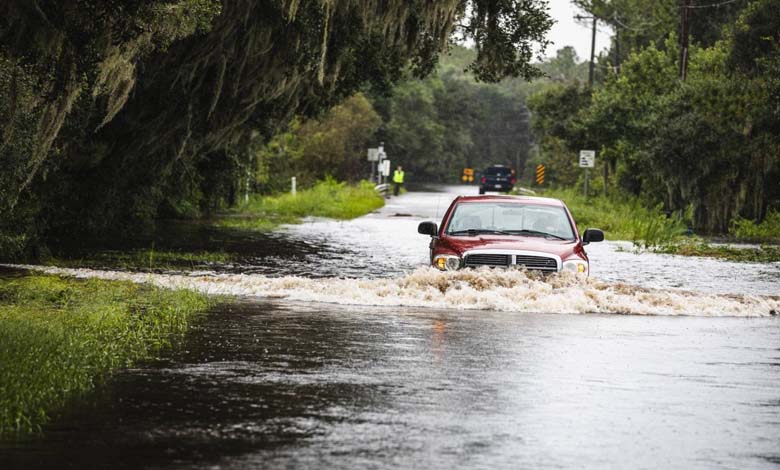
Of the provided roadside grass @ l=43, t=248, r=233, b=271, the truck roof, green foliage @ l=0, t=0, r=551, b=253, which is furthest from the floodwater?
green foliage @ l=0, t=0, r=551, b=253

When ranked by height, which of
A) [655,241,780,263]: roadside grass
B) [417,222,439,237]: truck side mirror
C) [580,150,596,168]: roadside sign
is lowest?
[655,241,780,263]: roadside grass

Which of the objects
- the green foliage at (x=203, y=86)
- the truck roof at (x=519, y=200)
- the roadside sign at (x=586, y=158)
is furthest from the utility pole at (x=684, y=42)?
the truck roof at (x=519, y=200)

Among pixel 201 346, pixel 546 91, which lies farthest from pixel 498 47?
pixel 546 91

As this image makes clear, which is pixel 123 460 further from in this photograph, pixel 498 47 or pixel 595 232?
pixel 498 47

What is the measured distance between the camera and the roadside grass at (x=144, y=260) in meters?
23.9

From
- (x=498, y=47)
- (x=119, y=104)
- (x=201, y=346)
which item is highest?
(x=498, y=47)

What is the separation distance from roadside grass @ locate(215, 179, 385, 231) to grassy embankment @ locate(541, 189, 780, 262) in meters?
9.57

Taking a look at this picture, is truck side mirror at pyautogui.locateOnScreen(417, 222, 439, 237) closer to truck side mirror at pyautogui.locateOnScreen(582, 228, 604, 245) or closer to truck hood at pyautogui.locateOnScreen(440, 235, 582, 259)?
truck hood at pyautogui.locateOnScreen(440, 235, 582, 259)

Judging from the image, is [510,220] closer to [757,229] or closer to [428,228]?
[428,228]

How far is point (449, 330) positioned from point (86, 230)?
16486 millimetres

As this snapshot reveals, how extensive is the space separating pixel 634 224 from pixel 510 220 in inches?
899

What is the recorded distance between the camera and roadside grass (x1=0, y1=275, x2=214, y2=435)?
31.3 ft

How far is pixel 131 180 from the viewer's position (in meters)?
31.0

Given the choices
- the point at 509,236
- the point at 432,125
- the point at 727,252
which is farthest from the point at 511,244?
the point at 432,125
